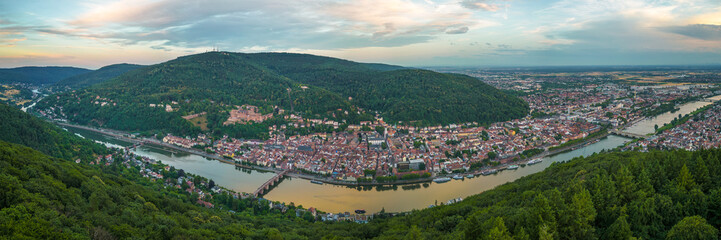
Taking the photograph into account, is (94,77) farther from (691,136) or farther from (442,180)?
(691,136)

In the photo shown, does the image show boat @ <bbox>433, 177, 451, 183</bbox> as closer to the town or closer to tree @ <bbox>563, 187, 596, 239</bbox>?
the town

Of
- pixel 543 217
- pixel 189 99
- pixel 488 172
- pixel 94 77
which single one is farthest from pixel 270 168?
pixel 94 77

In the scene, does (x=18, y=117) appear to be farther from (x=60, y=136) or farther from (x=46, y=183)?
(x=46, y=183)

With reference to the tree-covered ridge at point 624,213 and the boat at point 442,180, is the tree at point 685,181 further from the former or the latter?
the boat at point 442,180

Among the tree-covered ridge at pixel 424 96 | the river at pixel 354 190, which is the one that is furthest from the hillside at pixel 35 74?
the river at pixel 354 190

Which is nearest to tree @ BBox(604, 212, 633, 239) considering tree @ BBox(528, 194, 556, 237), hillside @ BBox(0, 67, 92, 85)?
tree @ BBox(528, 194, 556, 237)

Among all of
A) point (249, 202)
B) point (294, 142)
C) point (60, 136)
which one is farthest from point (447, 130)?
point (60, 136)
